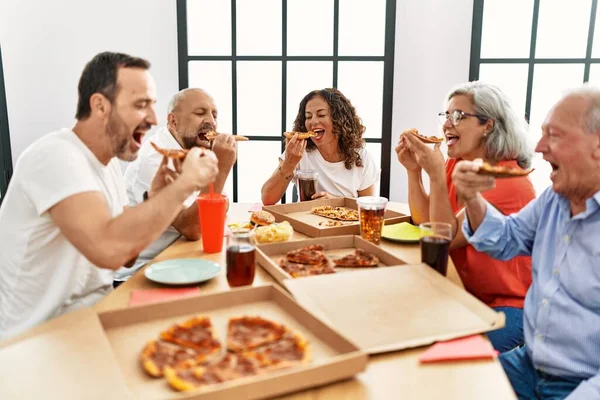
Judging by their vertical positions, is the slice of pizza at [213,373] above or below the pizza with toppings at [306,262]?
above

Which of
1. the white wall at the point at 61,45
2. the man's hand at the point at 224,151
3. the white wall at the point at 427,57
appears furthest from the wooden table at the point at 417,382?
the white wall at the point at 61,45

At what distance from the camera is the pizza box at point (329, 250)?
63.9 inches

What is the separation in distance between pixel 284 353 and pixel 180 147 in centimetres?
188

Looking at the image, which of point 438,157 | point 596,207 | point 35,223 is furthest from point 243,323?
point 438,157

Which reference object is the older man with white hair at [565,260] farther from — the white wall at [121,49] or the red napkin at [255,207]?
the white wall at [121,49]

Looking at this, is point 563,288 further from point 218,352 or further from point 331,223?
point 218,352

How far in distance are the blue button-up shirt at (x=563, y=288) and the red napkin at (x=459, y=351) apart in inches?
16.3

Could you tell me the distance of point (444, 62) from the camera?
4.25 metres

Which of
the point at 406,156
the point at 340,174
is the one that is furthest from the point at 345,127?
the point at 406,156

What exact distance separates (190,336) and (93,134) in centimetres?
92

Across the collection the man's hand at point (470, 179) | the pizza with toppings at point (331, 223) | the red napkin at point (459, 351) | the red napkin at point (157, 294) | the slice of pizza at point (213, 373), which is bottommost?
the red napkin at point (157, 294)

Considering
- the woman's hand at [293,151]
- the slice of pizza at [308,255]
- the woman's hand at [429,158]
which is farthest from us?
the woman's hand at [293,151]

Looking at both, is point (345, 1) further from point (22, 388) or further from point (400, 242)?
point (22, 388)

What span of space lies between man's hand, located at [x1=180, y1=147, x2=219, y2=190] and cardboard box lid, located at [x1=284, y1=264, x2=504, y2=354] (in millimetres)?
446
